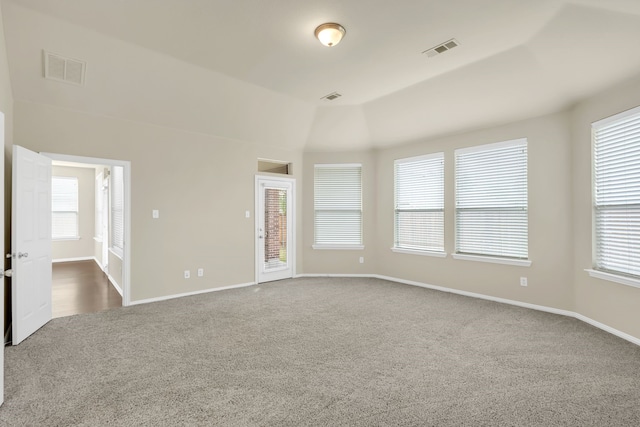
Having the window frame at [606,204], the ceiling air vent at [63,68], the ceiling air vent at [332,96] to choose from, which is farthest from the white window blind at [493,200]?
the ceiling air vent at [63,68]

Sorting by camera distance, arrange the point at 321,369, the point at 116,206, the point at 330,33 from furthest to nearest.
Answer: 1. the point at 116,206
2. the point at 330,33
3. the point at 321,369

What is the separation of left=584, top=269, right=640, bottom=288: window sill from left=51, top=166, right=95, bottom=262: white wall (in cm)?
1102

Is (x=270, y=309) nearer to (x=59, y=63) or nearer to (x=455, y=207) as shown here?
(x=455, y=207)

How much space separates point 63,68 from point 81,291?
3663 mm

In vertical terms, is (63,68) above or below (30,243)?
above

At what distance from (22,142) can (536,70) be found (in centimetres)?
601

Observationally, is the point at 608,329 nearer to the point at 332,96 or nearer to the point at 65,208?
the point at 332,96

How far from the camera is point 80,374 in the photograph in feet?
8.54

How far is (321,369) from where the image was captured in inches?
105

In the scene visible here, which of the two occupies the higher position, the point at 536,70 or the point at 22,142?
the point at 536,70

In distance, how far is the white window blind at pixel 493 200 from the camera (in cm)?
457

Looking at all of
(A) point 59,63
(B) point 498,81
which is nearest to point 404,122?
(B) point 498,81

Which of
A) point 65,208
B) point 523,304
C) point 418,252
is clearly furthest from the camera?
point 65,208

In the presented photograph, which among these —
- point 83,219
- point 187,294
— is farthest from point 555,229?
point 83,219
